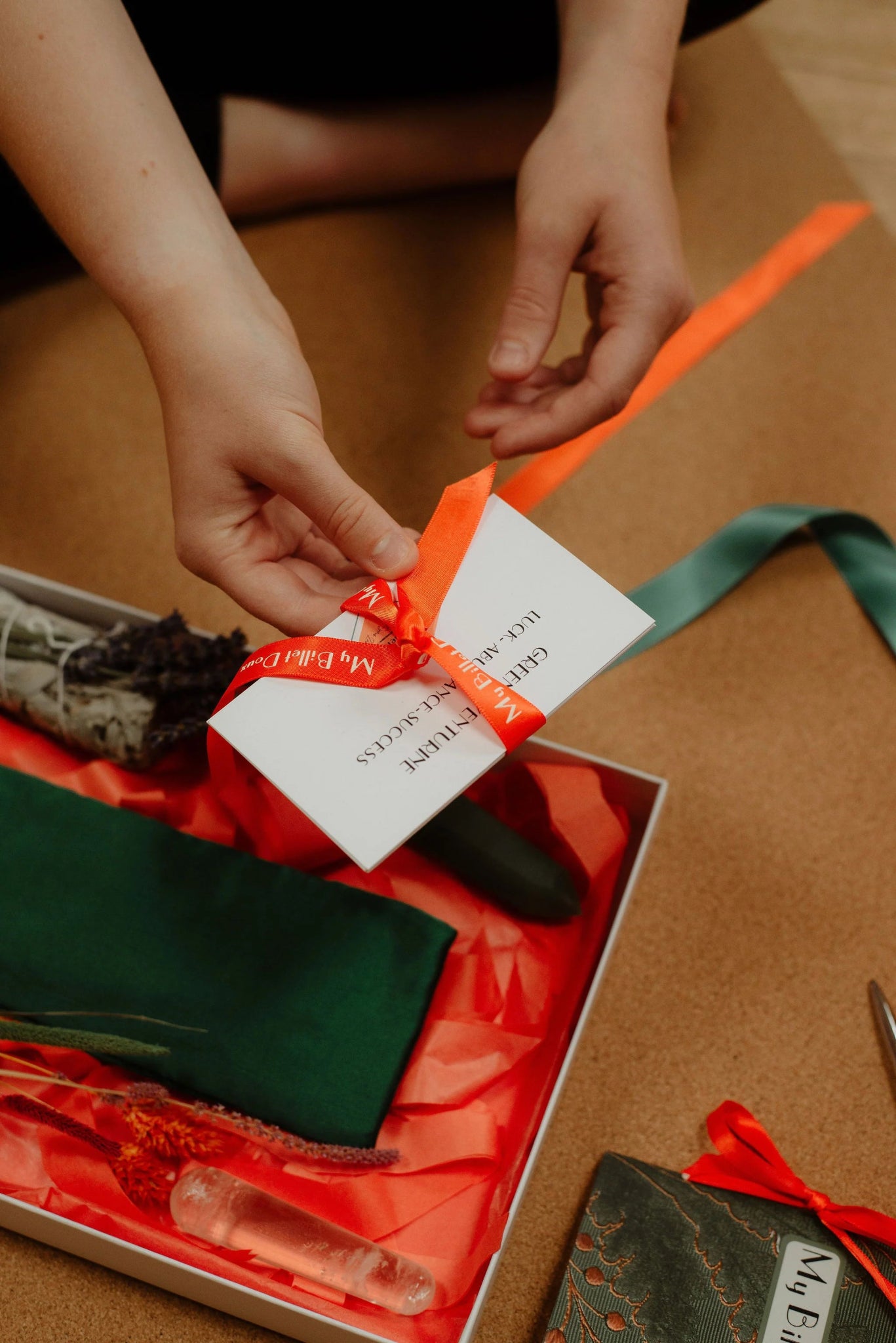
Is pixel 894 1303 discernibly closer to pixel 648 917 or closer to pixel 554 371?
pixel 648 917

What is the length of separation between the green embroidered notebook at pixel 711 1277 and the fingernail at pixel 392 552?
0.42 meters

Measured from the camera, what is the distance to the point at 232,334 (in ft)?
1.89

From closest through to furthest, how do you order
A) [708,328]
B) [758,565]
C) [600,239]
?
[600,239] → [758,565] → [708,328]

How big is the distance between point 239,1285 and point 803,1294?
1.08ft

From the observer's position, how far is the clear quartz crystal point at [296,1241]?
0.56 m

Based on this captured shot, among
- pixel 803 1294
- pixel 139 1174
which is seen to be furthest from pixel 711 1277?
pixel 139 1174

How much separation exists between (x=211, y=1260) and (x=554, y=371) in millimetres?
642

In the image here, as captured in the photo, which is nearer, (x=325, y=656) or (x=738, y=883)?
(x=325, y=656)

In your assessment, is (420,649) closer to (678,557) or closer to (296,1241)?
(296,1241)

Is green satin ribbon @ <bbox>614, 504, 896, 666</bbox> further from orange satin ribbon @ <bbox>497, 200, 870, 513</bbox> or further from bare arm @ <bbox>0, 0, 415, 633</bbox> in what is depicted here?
bare arm @ <bbox>0, 0, 415, 633</bbox>

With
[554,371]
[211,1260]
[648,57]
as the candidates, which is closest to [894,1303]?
[211,1260]

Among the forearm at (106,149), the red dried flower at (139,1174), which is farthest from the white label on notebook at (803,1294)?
the forearm at (106,149)

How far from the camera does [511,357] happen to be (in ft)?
2.12

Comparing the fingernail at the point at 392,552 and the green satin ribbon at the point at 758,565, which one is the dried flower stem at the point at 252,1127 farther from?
the green satin ribbon at the point at 758,565
